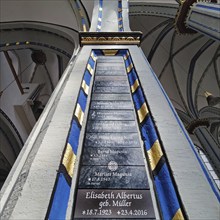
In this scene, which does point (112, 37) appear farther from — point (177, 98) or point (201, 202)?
point (177, 98)

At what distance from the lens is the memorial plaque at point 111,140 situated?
5.08ft

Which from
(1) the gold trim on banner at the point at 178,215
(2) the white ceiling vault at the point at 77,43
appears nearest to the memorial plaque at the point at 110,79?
(1) the gold trim on banner at the point at 178,215

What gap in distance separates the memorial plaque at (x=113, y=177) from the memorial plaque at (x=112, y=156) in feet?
0.11

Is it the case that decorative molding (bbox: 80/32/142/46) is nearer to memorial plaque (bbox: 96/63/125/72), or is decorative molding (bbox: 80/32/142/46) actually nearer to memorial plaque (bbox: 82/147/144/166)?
memorial plaque (bbox: 96/63/125/72)

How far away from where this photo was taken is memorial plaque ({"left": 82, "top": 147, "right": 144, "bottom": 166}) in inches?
55.3

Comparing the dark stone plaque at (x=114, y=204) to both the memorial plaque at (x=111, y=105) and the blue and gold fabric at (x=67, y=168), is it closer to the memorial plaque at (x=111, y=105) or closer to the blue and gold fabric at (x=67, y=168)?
A: the blue and gold fabric at (x=67, y=168)

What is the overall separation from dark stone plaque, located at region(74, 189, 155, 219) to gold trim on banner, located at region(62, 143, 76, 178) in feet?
0.51

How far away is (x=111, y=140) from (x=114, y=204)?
509 millimetres

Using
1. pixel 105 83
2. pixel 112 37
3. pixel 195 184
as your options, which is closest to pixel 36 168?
pixel 195 184

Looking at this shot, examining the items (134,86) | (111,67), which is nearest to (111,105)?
(134,86)

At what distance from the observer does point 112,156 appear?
4.75 feet

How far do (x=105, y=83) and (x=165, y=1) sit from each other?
4665 millimetres

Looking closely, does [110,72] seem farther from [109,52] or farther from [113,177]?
[113,177]

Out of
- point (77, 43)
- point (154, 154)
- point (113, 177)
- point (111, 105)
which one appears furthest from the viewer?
point (77, 43)
